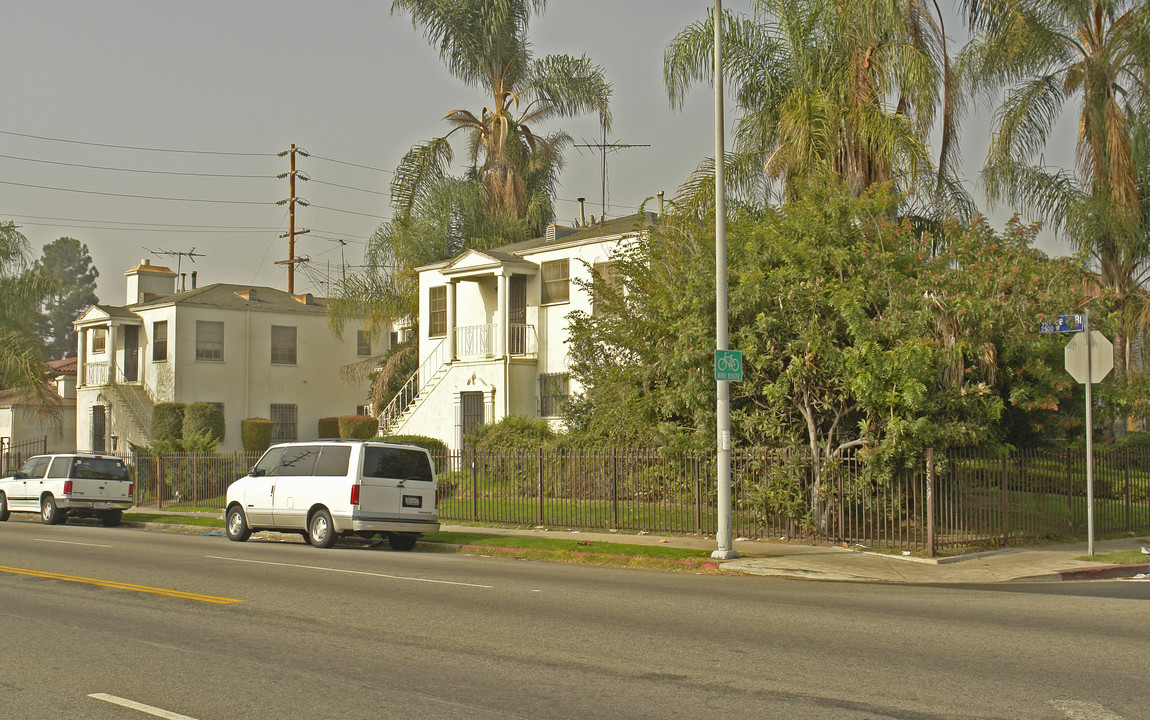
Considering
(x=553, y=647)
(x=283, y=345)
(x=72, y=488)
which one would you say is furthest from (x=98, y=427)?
(x=553, y=647)

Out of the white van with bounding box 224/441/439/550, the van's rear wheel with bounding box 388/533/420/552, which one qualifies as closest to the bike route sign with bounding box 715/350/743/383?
the white van with bounding box 224/441/439/550

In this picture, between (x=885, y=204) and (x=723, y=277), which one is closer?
(x=723, y=277)

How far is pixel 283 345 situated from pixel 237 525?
24.9 metres

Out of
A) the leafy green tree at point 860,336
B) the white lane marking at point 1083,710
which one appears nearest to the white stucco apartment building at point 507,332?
the leafy green tree at point 860,336

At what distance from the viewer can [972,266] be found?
17.8 m

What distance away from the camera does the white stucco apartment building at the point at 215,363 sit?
137 feet

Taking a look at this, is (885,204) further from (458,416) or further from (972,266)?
(458,416)

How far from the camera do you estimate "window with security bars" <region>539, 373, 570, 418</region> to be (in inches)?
1241

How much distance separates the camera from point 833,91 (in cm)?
2273

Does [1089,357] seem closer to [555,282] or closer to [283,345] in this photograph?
[555,282]

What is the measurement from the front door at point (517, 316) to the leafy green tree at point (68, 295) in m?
88.3

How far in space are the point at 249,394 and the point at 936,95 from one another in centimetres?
3029

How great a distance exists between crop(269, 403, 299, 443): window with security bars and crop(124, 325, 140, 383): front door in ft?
18.8

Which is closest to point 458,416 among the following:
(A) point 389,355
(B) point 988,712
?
(A) point 389,355
